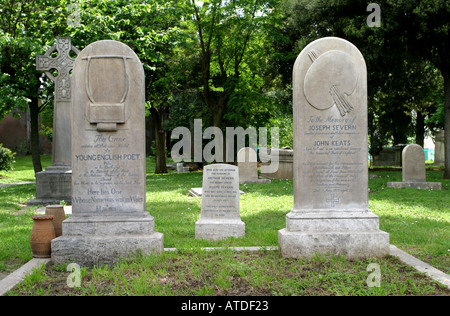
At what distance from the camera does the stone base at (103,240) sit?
534 centimetres

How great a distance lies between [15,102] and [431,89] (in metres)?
21.1

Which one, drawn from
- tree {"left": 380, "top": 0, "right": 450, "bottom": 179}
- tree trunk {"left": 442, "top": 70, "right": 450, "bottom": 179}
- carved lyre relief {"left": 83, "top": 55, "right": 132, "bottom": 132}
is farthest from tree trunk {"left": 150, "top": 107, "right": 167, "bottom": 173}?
carved lyre relief {"left": 83, "top": 55, "right": 132, "bottom": 132}

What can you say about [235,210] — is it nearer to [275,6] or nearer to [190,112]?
[275,6]

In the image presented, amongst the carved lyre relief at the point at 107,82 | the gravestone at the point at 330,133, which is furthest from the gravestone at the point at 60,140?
the gravestone at the point at 330,133

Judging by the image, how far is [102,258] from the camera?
17.6 feet

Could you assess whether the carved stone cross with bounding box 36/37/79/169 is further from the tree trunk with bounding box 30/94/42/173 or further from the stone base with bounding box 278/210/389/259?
the stone base with bounding box 278/210/389/259

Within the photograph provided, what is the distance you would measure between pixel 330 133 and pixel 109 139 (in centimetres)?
302

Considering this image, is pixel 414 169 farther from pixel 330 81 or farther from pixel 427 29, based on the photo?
pixel 330 81

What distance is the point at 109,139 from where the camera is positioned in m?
5.61

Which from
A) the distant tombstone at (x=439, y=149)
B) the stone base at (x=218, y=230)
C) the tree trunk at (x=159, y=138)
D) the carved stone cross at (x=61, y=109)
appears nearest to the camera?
the stone base at (x=218, y=230)

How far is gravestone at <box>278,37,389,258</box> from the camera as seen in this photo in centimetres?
563

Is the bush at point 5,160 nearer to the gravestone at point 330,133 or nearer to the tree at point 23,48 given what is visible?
the tree at point 23,48

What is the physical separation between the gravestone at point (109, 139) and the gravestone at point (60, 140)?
6.10 metres

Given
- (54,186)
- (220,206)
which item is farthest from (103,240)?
(54,186)
